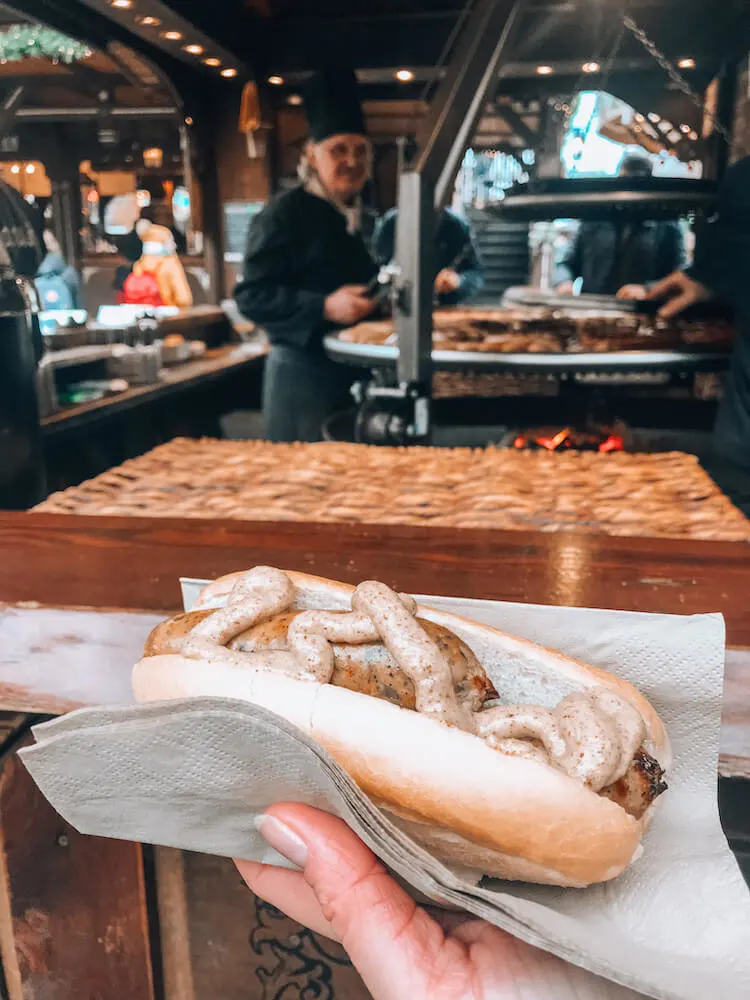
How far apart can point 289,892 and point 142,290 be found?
4.20 meters

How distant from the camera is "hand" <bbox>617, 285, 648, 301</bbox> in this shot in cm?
361

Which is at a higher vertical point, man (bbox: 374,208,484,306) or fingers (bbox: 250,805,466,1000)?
man (bbox: 374,208,484,306)

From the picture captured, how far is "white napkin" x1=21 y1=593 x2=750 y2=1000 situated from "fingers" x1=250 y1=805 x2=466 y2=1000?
0.04 meters

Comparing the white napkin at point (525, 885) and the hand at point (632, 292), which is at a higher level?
the hand at point (632, 292)

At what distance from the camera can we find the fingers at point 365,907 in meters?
0.90

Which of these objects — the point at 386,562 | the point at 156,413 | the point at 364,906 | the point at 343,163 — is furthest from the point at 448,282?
the point at 364,906

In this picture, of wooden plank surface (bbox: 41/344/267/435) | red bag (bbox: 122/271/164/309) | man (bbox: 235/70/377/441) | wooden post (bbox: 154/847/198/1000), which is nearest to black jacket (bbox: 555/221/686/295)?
man (bbox: 235/70/377/441)

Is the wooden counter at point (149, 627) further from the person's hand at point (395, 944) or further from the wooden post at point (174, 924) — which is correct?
the person's hand at point (395, 944)

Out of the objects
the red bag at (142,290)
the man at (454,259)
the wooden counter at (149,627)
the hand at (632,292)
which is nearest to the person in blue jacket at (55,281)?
the red bag at (142,290)

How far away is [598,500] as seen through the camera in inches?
84.6

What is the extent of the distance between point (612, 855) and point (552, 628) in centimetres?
35

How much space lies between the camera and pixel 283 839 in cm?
94

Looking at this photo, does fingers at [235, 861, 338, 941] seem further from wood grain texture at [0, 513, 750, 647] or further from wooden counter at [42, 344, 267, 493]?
wooden counter at [42, 344, 267, 493]

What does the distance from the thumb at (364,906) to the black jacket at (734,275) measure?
9.34 feet
